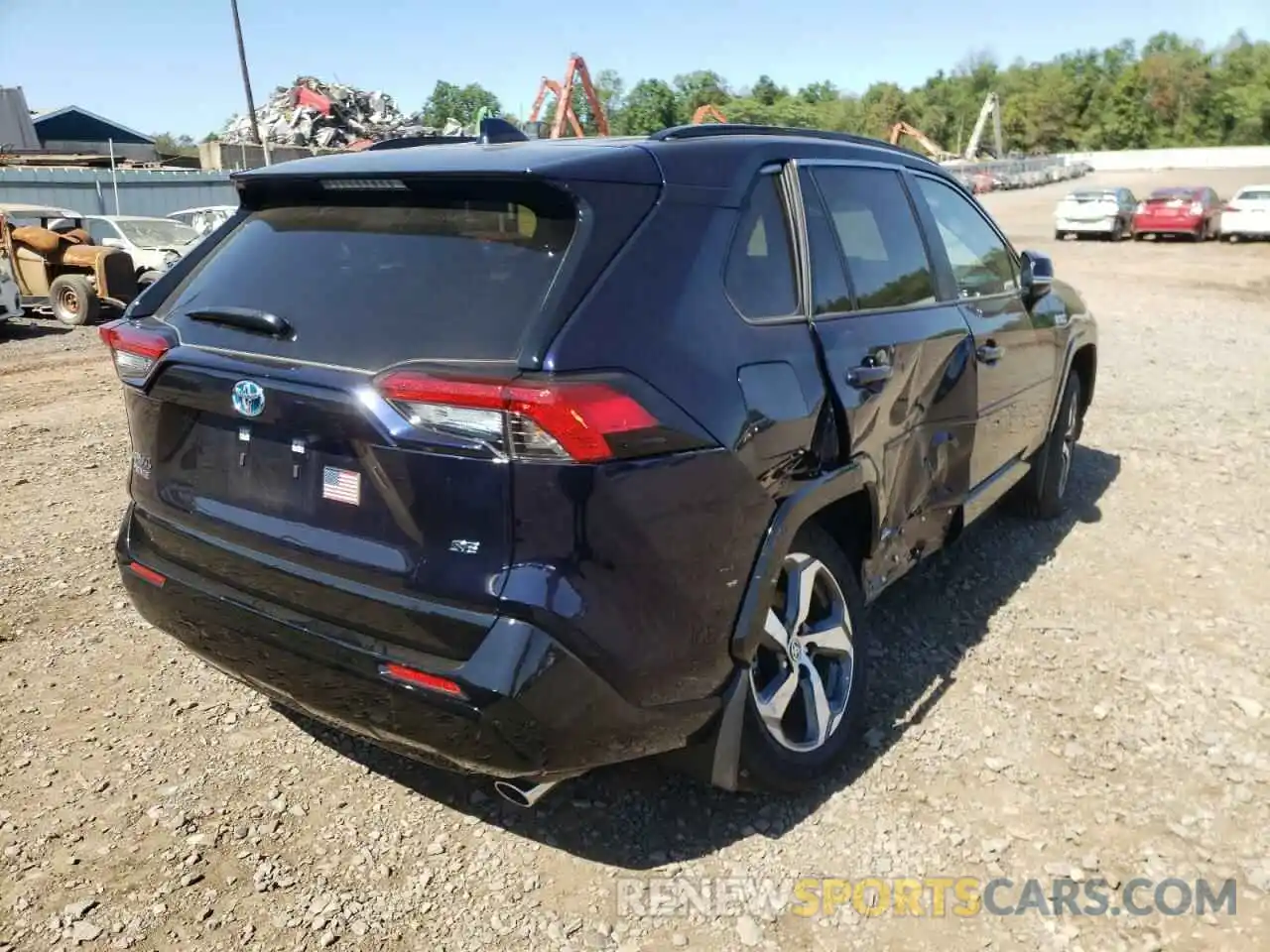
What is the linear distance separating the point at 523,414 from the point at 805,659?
51.8 inches

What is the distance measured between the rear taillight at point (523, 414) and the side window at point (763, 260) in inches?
24.9

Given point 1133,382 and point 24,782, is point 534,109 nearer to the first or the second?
point 1133,382

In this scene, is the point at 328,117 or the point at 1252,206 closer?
the point at 1252,206

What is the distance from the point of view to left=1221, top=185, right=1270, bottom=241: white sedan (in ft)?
83.5

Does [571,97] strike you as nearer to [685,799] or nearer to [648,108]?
[648,108]

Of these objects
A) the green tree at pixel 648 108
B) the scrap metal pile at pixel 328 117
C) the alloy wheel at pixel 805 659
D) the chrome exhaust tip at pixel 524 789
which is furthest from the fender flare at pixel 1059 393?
the green tree at pixel 648 108

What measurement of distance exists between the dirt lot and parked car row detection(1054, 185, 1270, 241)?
2530cm

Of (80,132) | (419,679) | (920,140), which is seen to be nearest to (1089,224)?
(419,679)

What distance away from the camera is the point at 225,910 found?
2574 millimetres

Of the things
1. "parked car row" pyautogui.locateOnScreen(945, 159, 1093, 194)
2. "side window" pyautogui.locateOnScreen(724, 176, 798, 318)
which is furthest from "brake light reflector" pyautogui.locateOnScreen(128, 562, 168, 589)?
"parked car row" pyautogui.locateOnScreen(945, 159, 1093, 194)

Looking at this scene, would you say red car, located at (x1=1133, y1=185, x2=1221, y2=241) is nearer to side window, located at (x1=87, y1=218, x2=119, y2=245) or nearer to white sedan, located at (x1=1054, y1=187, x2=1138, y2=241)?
white sedan, located at (x1=1054, y1=187, x2=1138, y2=241)

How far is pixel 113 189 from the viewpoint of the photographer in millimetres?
26734

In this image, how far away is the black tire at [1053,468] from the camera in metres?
5.17

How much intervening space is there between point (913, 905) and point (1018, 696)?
1.22 meters
